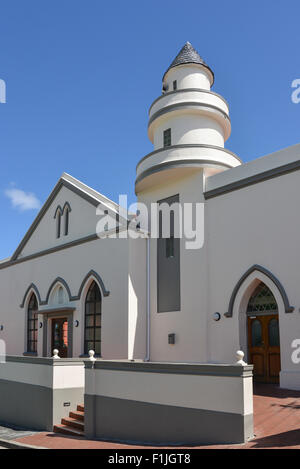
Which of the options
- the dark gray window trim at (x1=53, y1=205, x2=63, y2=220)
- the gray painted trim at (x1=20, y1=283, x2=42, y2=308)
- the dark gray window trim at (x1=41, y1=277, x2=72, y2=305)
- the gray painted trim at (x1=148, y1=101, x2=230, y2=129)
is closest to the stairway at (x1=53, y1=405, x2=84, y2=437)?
the dark gray window trim at (x1=41, y1=277, x2=72, y2=305)

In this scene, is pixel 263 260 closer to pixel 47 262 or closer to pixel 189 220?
pixel 189 220

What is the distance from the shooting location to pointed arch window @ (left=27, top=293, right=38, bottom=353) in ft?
70.3

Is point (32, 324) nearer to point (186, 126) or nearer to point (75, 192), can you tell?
point (75, 192)

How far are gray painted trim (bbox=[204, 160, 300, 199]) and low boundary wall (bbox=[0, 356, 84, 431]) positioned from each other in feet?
22.6

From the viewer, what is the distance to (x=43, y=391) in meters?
14.2

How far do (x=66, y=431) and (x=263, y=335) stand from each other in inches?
245

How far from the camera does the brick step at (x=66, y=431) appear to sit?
12406 millimetres

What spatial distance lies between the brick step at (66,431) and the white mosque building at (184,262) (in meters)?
3.49

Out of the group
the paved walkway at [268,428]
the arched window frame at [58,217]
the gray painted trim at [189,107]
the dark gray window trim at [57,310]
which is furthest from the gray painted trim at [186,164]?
the paved walkway at [268,428]

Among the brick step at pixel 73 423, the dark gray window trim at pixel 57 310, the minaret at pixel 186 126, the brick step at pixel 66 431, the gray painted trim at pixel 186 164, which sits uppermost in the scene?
the minaret at pixel 186 126

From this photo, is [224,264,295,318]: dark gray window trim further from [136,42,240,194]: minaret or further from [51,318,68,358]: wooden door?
[51,318,68,358]: wooden door

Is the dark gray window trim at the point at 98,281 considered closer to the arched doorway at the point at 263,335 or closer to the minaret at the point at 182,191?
the minaret at the point at 182,191

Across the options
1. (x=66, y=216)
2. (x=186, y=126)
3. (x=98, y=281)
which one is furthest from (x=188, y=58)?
(x=98, y=281)
